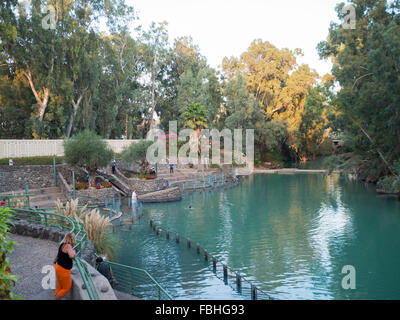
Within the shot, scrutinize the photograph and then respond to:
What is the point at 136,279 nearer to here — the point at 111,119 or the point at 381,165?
the point at 381,165

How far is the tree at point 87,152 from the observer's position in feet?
92.4


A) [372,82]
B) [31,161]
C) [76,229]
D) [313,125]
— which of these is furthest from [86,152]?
[313,125]

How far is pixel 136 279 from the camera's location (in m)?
13.7

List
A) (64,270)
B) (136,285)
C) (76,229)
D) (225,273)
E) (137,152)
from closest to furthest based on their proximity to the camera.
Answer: (64,270) < (76,229) < (136,285) < (225,273) < (137,152)

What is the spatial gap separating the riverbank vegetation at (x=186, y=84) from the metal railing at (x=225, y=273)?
1957cm

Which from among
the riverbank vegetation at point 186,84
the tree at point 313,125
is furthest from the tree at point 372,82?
the tree at point 313,125

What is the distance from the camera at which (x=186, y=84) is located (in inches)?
2370

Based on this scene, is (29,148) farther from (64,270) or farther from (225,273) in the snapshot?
(64,270)

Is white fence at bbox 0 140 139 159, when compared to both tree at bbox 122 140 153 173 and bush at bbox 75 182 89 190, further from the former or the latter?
bush at bbox 75 182 89 190

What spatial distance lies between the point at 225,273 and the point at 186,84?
162 feet

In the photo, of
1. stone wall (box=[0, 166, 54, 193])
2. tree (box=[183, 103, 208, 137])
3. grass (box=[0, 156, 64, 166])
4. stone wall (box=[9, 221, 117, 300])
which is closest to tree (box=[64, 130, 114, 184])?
stone wall (box=[0, 166, 54, 193])

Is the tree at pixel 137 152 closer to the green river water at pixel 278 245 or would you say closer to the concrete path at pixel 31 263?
the green river water at pixel 278 245

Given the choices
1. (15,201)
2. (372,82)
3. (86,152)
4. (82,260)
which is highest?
(372,82)

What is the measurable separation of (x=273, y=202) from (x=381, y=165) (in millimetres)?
11537
